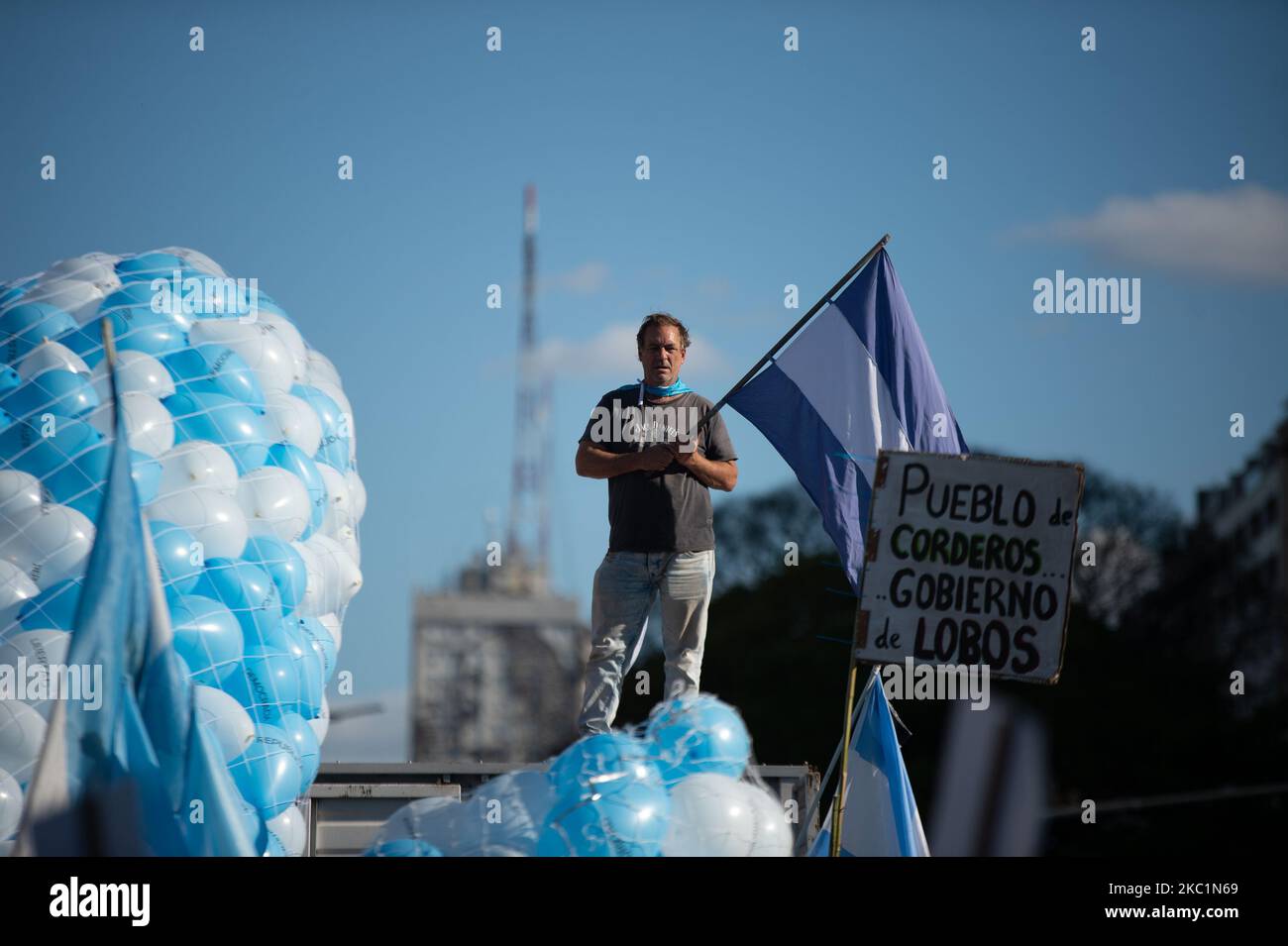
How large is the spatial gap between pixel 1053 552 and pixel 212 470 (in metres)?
4.45

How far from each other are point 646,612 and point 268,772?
210 cm

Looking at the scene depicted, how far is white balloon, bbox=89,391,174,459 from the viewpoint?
368 inches

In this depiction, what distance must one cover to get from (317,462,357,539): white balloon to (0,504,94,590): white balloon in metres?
1.72

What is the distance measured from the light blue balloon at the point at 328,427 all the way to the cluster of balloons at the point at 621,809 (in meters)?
4.07

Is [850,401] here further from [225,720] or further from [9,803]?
[9,803]

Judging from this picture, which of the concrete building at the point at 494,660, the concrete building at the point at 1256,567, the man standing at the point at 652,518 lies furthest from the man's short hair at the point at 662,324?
the concrete building at the point at 494,660

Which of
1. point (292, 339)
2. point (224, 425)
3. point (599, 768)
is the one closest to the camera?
point (599, 768)

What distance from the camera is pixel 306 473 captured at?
33.5 ft

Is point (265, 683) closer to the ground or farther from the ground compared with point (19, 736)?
farther from the ground

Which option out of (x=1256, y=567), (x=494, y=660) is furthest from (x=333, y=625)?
(x=494, y=660)

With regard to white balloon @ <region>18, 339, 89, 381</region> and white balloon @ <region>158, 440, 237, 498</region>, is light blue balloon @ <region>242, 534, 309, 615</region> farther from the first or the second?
white balloon @ <region>18, 339, 89, 381</region>

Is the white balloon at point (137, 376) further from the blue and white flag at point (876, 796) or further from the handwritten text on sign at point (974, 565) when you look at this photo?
the handwritten text on sign at point (974, 565)

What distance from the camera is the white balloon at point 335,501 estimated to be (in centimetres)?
1058
